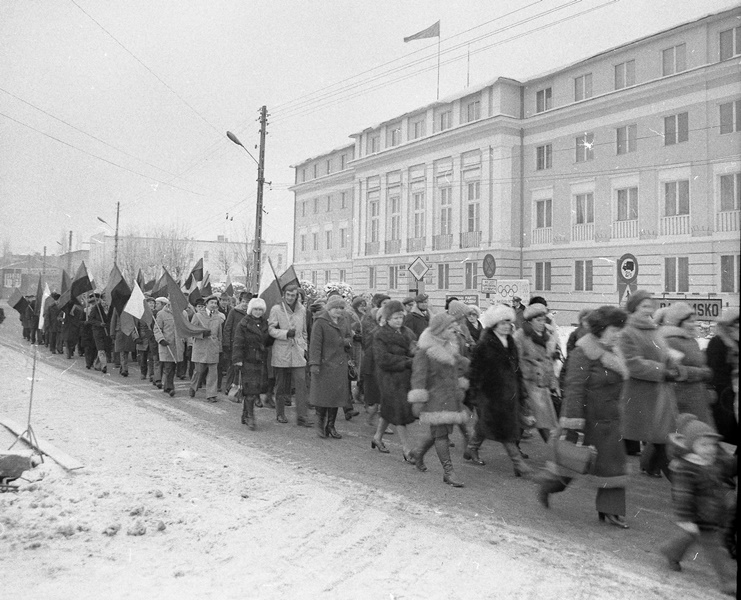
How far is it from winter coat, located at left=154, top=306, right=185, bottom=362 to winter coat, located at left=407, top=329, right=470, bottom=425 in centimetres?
663

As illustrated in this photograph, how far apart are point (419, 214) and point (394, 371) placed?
30.7 meters

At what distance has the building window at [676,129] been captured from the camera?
24375mm

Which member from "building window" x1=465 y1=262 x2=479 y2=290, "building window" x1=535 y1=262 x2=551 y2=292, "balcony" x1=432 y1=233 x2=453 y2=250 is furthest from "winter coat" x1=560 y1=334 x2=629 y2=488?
"balcony" x1=432 y1=233 x2=453 y2=250

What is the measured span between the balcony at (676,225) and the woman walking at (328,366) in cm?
2078

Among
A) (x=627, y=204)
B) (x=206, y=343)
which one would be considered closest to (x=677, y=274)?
(x=627, y=204)

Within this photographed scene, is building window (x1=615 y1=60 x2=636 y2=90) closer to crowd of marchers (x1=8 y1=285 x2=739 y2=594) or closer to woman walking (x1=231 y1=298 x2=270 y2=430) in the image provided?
crowd of marchers (x1=8 y1=285 x2=739 y2=594)

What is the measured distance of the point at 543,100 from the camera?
31.0m

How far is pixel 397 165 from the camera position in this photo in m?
36.7

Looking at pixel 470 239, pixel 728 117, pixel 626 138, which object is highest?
pixel 626 138

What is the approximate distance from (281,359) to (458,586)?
18.4 ft

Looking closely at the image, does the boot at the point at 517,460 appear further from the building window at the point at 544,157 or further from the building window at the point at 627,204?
the building window at the point at 544,157

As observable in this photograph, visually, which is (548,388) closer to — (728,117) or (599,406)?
(599,406)

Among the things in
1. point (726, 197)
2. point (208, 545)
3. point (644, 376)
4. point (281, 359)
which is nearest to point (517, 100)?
point (726, 197)

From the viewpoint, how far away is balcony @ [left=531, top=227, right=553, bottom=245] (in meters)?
30.5
